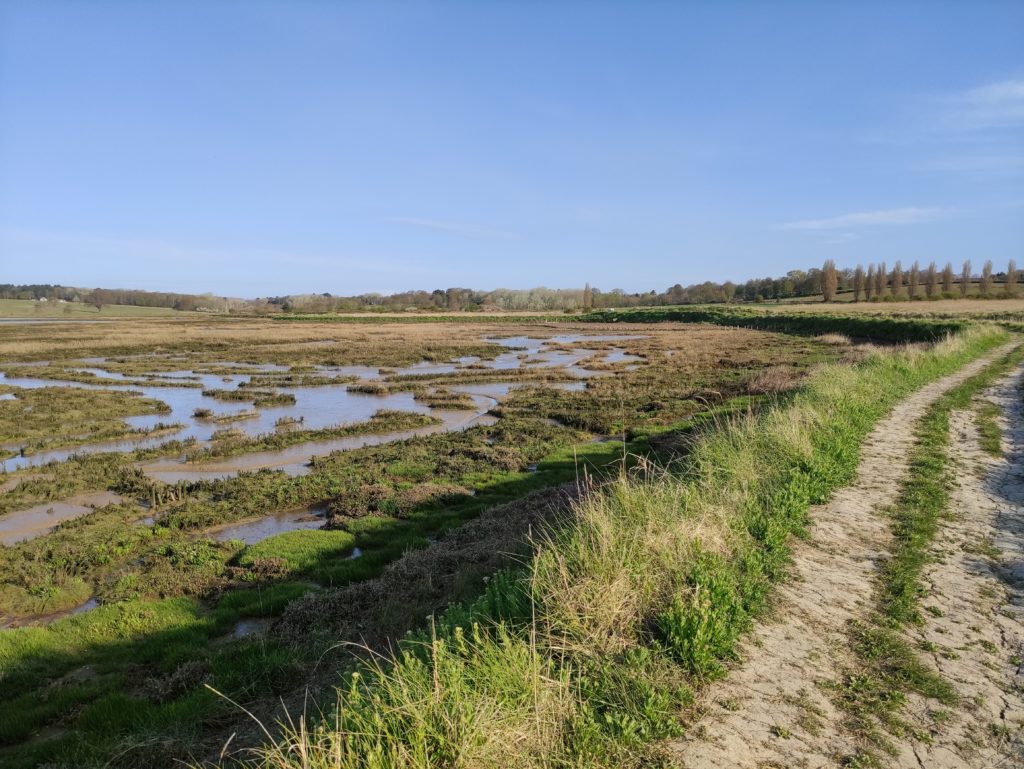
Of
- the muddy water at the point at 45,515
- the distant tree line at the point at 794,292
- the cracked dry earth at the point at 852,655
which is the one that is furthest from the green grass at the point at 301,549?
the distant tree line at the point at 794,292

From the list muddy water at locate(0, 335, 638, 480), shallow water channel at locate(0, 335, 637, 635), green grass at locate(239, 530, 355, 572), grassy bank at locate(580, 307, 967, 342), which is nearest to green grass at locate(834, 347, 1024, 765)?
shallow water channel at locate(0, 335, 637, 635)

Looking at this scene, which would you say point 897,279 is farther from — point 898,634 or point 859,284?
point 898,634

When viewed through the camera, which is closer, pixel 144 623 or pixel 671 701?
pixel 671 701

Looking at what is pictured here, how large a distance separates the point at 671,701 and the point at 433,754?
A: 6.38ft

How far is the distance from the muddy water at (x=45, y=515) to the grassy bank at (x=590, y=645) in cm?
1168

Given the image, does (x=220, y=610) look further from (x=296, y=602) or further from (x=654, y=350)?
(x=654, y=350)

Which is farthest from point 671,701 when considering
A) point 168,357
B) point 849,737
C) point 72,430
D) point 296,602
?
point 168,357

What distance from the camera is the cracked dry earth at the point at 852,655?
417cm

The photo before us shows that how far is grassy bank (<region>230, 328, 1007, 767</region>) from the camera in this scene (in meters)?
3.72

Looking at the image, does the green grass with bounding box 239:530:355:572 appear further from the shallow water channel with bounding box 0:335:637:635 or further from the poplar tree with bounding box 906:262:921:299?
the poplar tree with bounding box 906:262:921:299

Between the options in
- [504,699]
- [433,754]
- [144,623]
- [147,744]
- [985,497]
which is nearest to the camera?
[433,754]

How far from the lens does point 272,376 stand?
38906 millimetres

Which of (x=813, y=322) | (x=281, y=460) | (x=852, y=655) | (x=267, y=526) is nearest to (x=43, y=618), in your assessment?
(x=267, y=526)

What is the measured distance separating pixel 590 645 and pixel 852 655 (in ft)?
7.97
